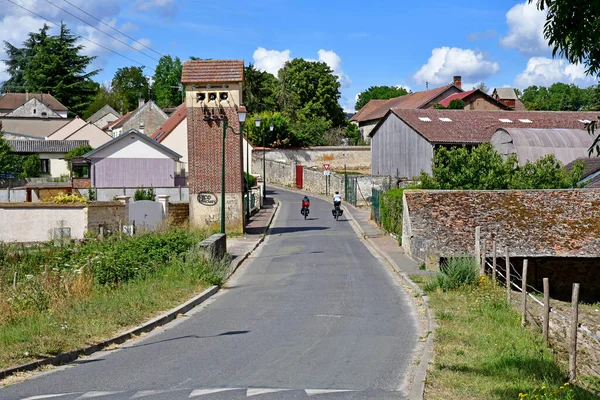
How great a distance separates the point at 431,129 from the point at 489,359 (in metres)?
42.5

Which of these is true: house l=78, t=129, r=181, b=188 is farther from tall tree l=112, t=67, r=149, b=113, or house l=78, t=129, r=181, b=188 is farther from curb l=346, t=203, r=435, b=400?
tall tree l=112, t=67, r=149, b=113

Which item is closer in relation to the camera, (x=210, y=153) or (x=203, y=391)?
(x=203, y=391)

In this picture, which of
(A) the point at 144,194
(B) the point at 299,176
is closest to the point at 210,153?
(A) the point at 144,194

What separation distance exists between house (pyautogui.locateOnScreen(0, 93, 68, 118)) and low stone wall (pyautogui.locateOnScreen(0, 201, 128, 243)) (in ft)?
174

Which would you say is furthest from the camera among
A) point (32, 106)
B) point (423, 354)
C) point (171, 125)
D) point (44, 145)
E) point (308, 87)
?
point (308, 87)

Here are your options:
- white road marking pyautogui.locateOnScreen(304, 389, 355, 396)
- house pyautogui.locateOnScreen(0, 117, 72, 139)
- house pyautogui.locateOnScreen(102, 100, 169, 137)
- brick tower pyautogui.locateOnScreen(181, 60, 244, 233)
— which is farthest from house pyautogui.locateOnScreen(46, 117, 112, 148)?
white road marking pyautogui.locateOnScreen(304, 389, 355, 396)

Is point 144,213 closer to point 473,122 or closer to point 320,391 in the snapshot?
point 320,391

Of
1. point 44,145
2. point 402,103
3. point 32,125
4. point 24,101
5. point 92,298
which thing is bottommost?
point 92,298

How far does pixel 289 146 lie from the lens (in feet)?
246

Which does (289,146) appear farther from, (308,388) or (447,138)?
(308,388)

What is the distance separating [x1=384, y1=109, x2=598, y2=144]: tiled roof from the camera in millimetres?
50500

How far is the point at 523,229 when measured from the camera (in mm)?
24000

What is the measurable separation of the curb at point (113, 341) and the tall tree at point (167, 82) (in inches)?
4011

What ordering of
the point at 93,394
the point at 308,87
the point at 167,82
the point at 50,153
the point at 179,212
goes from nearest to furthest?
the point at 93,394
the point at 179,212
the point at 50,153
the point at 308,87
the point at 167,82
